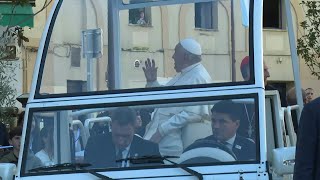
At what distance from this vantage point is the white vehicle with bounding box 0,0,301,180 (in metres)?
6.24

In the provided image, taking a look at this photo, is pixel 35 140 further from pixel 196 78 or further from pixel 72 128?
pixel 196 78

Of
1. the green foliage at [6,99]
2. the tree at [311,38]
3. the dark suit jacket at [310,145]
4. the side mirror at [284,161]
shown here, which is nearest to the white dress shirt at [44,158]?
the side mirror at [284,161]

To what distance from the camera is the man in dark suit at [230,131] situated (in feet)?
20.4

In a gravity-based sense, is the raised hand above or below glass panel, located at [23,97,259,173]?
above

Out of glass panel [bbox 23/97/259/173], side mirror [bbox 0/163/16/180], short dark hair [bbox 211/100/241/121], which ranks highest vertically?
short dark hair [bbox 211/100/241/121]

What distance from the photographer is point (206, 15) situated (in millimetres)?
6863

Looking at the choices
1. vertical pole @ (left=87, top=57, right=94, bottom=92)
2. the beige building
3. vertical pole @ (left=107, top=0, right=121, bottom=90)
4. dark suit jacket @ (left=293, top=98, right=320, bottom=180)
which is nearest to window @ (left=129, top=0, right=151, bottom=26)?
the beige building

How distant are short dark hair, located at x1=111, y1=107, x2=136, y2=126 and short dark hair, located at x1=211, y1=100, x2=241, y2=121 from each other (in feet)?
1.93

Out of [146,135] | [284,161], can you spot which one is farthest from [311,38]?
[284,161]

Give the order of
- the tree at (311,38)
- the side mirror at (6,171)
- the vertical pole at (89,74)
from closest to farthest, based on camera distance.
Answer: the side mirror at (6,171)
the vertical pole at (89,74)
the tree at (311,38)

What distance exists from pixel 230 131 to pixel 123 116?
810 mm

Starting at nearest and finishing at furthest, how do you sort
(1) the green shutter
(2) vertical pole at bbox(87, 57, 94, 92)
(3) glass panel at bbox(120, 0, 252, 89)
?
(3) glass panel at bbox(120, 0, 252, 89), (2) vertical pole at bbox(87, 57, 94, 92), (1) the green shutter

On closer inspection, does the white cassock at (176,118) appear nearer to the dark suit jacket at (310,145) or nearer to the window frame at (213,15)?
the window frame at (213,15)

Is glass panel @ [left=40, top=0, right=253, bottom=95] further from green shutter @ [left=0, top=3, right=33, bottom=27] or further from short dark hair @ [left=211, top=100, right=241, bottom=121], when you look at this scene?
green shutter @ [left=0, top=3, right=33, bottom=27]
